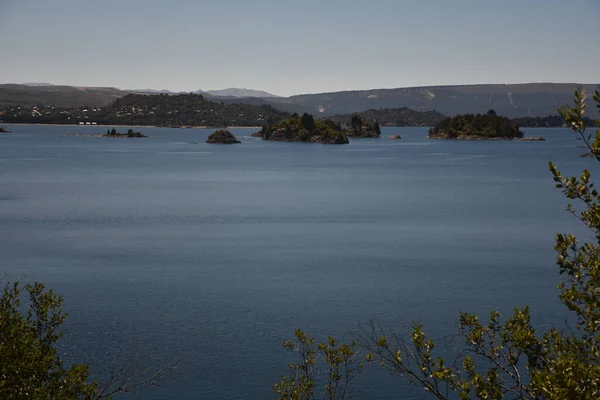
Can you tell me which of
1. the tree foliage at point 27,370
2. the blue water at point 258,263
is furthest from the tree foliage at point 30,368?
A: the blue water at point 258,263

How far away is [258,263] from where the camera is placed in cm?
4362

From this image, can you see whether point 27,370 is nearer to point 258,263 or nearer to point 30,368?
point 30,368

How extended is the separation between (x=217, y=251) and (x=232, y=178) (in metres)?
62.5

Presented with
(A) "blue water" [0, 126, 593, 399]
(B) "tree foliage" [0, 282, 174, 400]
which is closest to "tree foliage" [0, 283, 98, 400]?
(B) "tree foliage" [0, 282, 174, 400]

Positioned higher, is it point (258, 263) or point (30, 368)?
→ point (30, 368)

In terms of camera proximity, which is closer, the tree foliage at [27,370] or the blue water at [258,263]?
the tree foliage at [27,370]

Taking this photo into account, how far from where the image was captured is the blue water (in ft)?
90.4

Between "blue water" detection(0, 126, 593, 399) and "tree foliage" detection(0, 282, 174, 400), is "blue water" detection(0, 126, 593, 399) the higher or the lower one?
the lower one

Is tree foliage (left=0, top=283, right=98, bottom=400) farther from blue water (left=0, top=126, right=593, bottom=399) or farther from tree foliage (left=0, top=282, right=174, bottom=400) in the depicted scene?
blue water (left=0, top=126, right=593, bottom=399)

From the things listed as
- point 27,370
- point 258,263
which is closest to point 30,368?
point 27,370

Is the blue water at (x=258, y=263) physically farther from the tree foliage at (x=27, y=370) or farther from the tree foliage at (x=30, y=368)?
the tree foliage at (x=27, y=370)

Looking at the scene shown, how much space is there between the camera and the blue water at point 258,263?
27.6 m

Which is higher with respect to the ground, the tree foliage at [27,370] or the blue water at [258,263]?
the tree foliage at [27,370]

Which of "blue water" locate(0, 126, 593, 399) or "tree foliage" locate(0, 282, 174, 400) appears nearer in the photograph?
"tree foliage" locate(0, 282, 174, 400)
